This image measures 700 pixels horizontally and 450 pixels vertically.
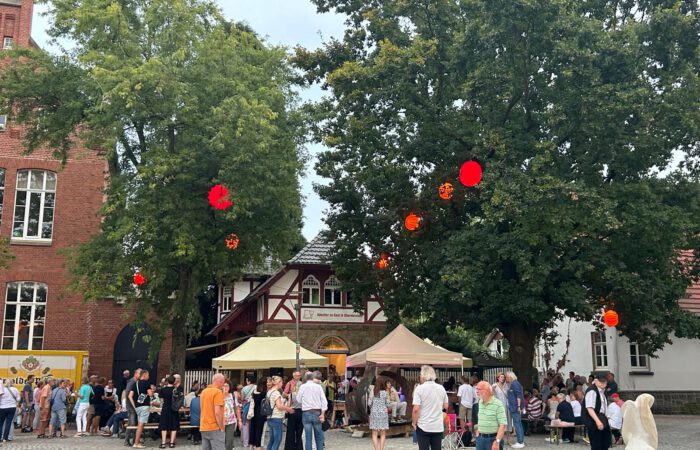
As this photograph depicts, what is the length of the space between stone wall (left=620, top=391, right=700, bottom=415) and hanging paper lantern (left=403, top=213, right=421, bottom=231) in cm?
1098

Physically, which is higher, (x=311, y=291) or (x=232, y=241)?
(x=232, y=241)

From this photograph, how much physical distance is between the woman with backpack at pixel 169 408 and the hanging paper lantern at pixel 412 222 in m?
8.05

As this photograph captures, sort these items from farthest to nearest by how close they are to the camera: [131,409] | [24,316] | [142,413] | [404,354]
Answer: [24,316], [404,354], [131,409], [142,413]

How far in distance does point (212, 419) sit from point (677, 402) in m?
21.1

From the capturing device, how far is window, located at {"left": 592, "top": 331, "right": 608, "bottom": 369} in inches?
1103

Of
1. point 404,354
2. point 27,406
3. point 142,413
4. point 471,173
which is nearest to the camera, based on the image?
point 142,413

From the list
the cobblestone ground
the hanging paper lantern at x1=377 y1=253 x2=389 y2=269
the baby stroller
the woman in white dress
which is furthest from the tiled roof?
the woman in white dress

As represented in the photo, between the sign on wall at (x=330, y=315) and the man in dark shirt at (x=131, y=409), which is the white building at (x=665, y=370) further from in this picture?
the man in dark shirt at (x=131, y=409)

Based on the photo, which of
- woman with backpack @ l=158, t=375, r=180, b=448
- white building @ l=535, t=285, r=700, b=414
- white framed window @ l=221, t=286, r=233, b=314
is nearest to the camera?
woman with backpack @ l=158, t=375, r=180, b=448

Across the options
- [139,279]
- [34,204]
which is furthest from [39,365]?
[34,204]

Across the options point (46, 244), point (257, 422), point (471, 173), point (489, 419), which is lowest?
point (257, 422)

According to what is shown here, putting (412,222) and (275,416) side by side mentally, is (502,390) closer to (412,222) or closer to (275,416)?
(275,416)

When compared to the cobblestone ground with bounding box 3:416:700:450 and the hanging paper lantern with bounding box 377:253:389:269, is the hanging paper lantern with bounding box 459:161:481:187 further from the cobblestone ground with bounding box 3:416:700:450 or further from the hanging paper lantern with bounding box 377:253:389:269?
the cobblestone ground with bounding box 3:416:700:450

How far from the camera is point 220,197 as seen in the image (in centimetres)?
1962
